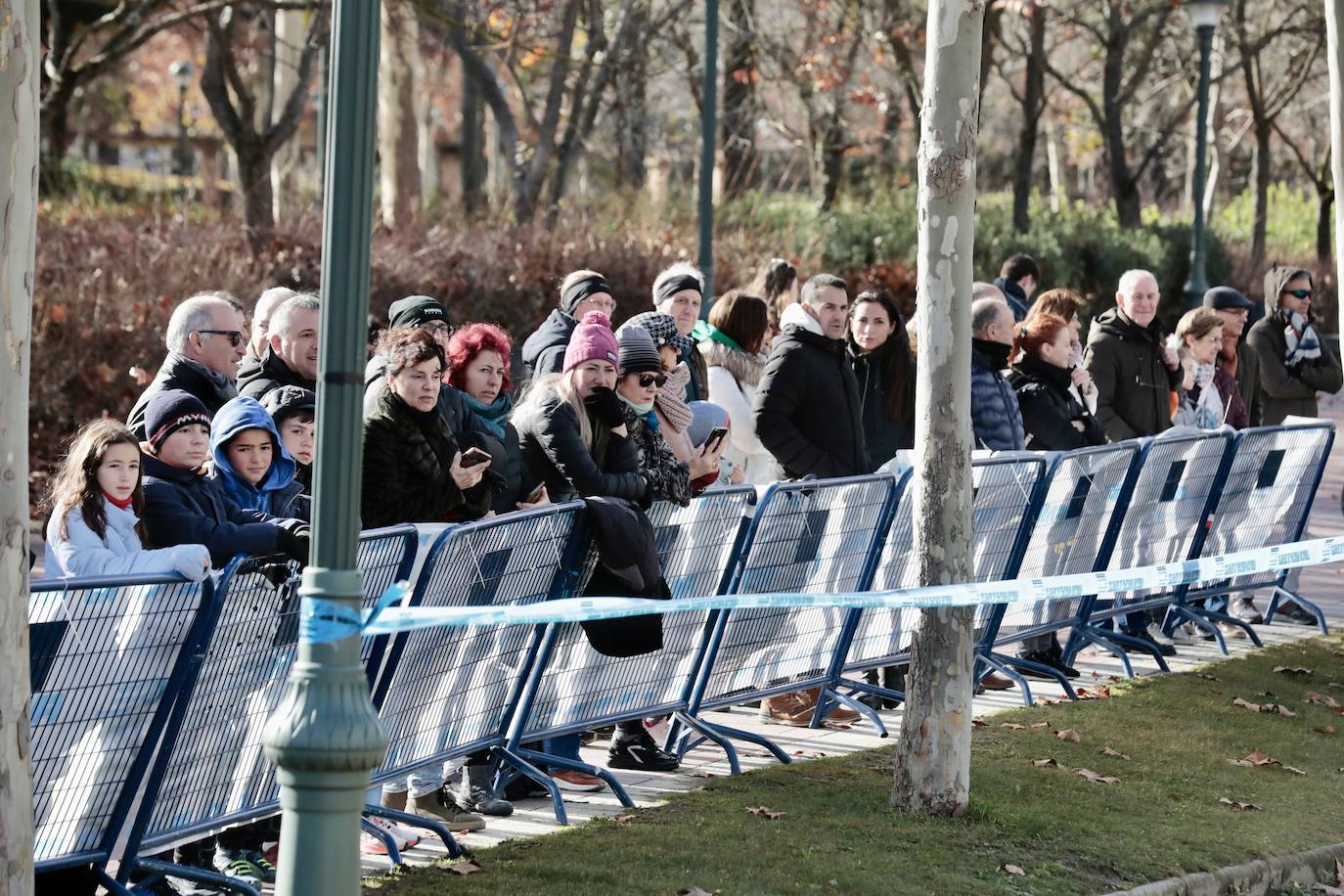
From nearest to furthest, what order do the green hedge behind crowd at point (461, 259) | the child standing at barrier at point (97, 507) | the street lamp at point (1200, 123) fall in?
the child standing at barrier at point (97, 507) < the green hedge behind crowd at point (461, 259) < the street lamp at point (1200, 123)

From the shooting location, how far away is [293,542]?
19.9 ft

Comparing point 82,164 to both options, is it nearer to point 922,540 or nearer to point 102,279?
point 102,279

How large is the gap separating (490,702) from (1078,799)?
2339mm

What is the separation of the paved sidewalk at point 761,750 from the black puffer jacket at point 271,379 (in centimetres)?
195

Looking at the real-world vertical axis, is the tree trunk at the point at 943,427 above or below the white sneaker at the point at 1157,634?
above

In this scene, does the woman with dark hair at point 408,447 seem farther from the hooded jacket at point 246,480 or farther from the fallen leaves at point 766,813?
the fallen leaves at point 766,813

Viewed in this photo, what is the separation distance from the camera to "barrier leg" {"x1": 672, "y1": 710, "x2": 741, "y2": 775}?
7676 mm

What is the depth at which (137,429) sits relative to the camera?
6973 mm

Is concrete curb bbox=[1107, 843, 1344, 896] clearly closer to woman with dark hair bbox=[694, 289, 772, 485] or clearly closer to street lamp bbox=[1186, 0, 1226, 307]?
woman with dark hair bbox=[694, 289, 772, 485]

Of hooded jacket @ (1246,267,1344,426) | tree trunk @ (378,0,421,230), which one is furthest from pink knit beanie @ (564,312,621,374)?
tree trunk @ (378,0,421,230)

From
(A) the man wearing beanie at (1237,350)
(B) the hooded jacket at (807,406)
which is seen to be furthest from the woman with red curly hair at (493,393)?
(A) the man wearing beanie at (1237,350)

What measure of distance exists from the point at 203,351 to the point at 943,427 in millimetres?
3020

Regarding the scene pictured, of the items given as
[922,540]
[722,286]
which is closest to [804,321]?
[922,540]

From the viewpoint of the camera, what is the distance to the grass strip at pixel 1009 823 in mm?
6176
